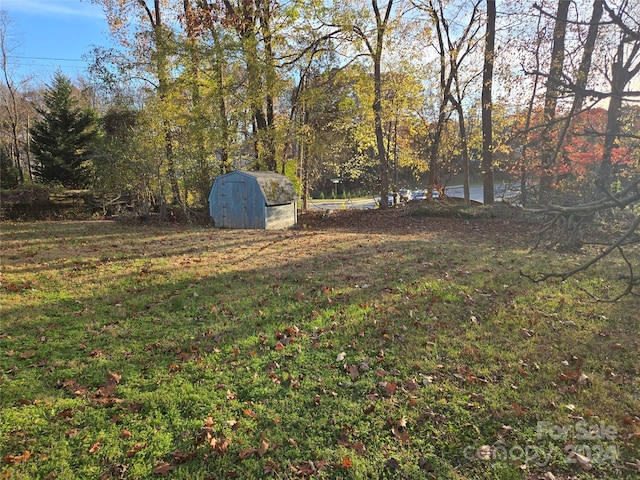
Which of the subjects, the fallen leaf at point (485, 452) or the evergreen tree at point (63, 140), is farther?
the evergreen tree at point (63, 140)

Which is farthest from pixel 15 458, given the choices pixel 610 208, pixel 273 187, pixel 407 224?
pixel 407 224

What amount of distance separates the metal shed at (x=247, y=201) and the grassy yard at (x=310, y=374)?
672cm

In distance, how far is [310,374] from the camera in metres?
3.57

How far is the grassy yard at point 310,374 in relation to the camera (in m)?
2.51

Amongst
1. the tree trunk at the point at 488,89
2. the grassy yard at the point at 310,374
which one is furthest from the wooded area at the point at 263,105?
the grassy yard at the point at 310,374

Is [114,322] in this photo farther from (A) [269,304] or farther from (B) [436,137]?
(B) [436,137]

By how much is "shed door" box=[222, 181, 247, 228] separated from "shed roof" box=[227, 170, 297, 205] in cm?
55

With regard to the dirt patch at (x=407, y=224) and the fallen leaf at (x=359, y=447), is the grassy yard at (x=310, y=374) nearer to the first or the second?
the fallen leaf at (x=359, y=447)

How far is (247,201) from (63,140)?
1081 centimetres

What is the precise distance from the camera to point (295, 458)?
252 centimetres

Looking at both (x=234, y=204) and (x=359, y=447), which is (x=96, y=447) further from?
(x=234, y=204)

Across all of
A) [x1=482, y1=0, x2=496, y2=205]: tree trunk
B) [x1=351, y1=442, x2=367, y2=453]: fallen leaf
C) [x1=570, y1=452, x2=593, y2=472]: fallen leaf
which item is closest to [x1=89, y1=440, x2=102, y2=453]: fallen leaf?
[x1=351, y1=442, x2=367, y2=453]: fallen leaf

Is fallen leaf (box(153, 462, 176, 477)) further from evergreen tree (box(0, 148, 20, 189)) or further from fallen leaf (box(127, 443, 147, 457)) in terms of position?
evergreen tree (box(0, 148, 20, 189))

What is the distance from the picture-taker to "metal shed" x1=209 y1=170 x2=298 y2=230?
1351 cm
